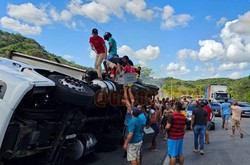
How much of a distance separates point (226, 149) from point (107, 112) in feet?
15.8

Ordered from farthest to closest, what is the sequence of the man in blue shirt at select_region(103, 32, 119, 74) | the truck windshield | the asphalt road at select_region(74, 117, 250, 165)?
the truck windshield, the man in blue shirt at select_region(103, 32, 119, 74), the asphalt road at select_region(74, 117, 250, 165)

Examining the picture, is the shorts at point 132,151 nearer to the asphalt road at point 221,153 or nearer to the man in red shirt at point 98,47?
the asphalt road at point 221,153

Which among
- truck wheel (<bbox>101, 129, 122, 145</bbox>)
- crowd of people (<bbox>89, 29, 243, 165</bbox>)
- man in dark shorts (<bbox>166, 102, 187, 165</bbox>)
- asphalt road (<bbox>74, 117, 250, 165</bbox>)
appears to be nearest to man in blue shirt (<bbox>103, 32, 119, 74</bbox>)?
crowd of people (<bbox>89, 29, 243, 165</bbox>)

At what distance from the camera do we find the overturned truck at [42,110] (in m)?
4.21

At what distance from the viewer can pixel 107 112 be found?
8.33 m

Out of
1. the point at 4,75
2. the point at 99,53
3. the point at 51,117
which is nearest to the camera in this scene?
the point at 4,75

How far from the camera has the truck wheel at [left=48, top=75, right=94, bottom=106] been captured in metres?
4.87

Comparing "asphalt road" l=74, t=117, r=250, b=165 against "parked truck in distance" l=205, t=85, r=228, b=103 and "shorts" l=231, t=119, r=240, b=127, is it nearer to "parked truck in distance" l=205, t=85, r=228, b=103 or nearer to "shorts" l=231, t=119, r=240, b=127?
"shorts" l=231, t=119, r=240, b=127

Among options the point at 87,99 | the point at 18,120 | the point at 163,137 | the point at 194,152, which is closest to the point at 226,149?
the point at 194,152

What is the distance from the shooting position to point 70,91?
194 inches

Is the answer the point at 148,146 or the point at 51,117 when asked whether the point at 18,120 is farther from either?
the point at 148,146

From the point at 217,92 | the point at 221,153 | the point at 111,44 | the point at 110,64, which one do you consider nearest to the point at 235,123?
the point at 221,153

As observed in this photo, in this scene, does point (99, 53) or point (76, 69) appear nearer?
point (76, 69)

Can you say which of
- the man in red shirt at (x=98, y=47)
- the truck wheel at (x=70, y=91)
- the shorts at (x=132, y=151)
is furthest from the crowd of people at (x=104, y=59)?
the truck wheel at (x=70, y=91)
